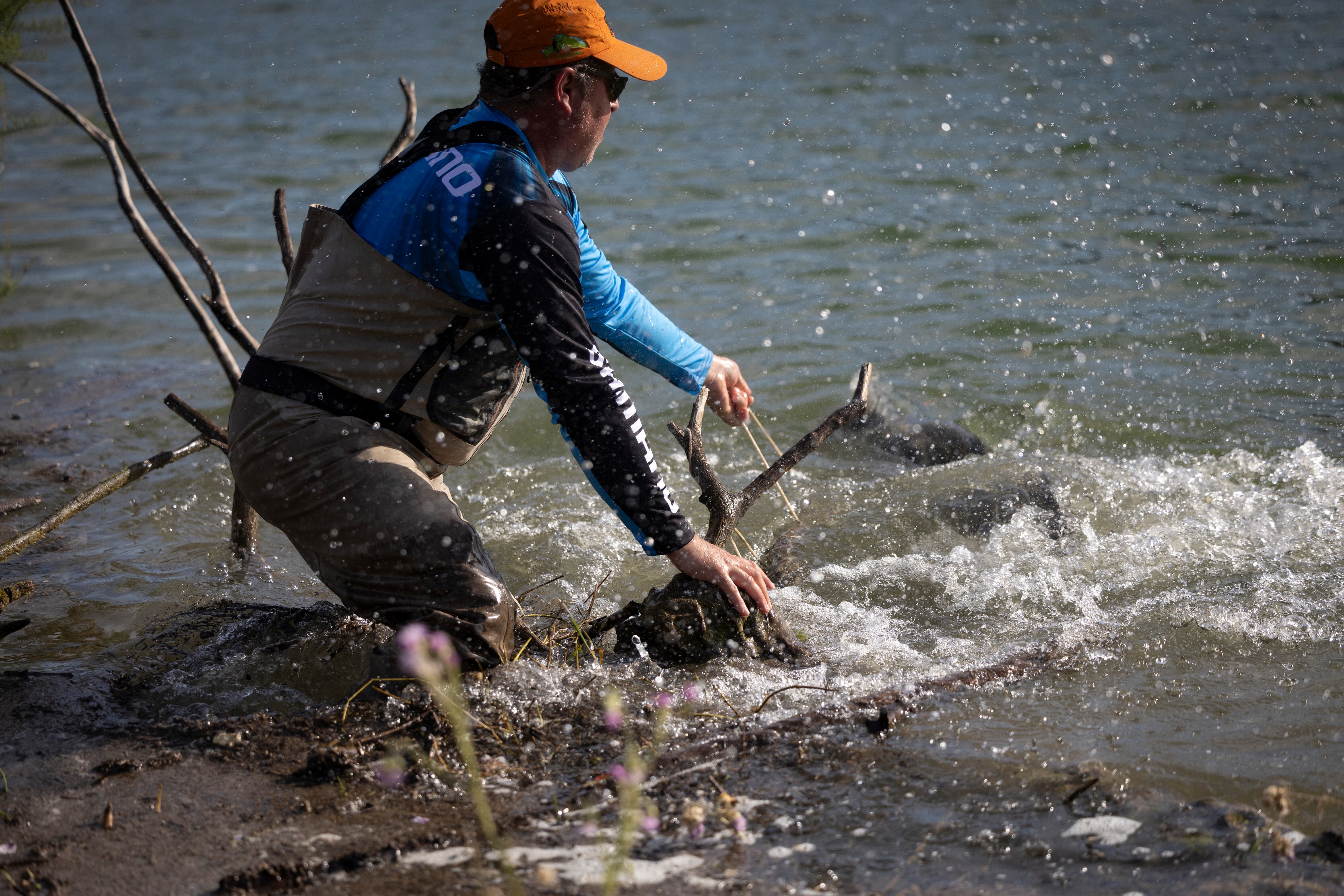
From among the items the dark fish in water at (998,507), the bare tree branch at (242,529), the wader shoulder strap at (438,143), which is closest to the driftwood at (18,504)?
the bare tree branch at (242,529)

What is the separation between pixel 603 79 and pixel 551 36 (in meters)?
0.21

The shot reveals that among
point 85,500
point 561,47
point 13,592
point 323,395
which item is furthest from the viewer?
point 85,500

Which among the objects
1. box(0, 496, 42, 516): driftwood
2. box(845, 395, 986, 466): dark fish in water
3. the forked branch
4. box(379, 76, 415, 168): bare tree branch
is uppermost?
box(379, 76, 415, 168): bare tree branch

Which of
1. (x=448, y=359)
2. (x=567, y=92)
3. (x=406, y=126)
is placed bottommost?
(x=448, y=359)

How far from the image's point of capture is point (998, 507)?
538 centimetres

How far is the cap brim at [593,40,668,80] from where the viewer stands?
340 cm

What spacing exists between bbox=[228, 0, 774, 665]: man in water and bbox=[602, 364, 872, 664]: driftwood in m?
0.18

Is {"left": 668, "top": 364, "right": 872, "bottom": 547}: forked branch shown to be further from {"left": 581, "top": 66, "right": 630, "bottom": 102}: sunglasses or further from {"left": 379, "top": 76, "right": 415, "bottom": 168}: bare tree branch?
{"left": 379, "top": 76, "right": 415, "bottom": 168}: bare tree branch

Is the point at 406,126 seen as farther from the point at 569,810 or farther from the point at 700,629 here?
the point at 569,810

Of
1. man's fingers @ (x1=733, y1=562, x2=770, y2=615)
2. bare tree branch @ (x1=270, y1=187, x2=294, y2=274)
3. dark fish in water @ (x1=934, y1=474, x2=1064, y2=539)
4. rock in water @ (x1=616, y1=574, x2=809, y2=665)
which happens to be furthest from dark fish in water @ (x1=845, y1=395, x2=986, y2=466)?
bare tree branch @ (x1=270, y1=187, x2=294, y2=274)

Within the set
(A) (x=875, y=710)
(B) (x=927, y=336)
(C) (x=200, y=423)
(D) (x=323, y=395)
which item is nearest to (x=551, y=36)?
(D) (x=323, y=395)

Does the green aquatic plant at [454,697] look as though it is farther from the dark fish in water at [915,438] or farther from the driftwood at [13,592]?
the dark fish in water at [915,438]

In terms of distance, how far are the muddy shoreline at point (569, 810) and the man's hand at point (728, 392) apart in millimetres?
1238

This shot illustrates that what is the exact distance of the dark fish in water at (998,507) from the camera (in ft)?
17.2
